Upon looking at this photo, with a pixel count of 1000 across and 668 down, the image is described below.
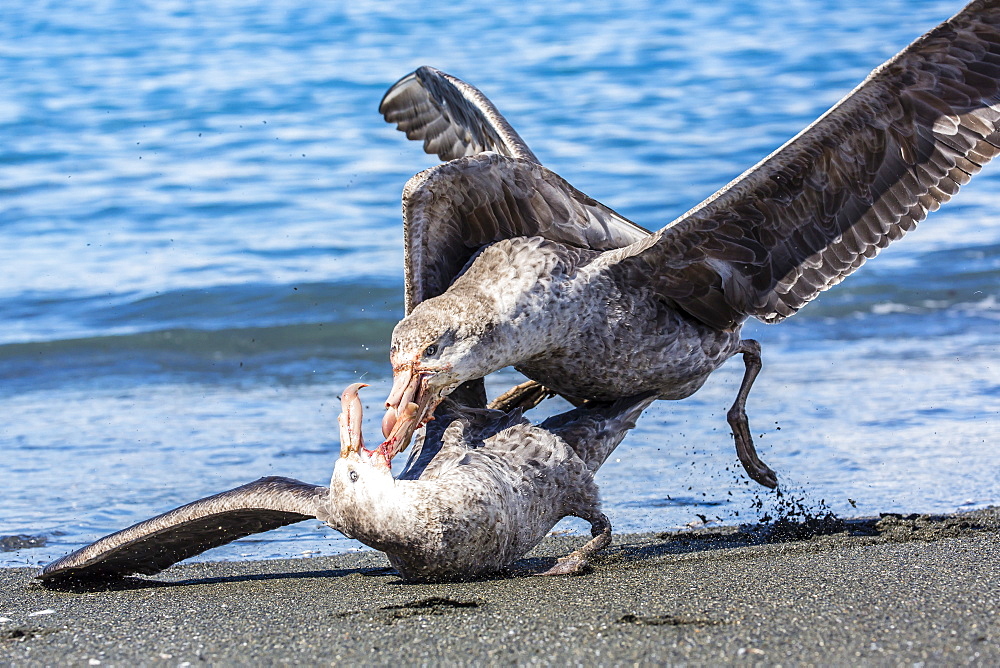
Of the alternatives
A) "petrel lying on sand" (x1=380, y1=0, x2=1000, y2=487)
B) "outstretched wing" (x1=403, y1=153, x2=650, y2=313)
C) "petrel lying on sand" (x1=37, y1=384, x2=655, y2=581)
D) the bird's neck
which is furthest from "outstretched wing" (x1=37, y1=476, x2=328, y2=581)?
"outstretched wing" (x1=403, y1=153, x2=650, y2=313)

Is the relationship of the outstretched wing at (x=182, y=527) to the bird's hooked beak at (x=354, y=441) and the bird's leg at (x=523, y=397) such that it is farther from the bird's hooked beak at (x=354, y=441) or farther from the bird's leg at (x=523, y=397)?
the bird's leg at (x=523, y=397)

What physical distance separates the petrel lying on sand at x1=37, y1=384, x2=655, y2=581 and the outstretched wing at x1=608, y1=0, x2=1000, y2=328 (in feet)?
2.41

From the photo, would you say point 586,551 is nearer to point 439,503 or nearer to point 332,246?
point 439,503

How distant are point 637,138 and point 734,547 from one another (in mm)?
11153

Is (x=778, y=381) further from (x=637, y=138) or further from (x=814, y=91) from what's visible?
(x=814, y=91)

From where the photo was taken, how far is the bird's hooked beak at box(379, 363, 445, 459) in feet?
15.2

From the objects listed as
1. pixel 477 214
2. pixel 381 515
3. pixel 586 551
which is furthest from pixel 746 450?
pixel 381 515

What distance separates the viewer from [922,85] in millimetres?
5406

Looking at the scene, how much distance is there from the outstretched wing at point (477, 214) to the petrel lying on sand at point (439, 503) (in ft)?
2.21

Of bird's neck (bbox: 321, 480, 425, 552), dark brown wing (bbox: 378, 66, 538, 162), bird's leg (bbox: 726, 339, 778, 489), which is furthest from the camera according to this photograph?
dark brown wing (bbox: 378, 66, 538, 162)

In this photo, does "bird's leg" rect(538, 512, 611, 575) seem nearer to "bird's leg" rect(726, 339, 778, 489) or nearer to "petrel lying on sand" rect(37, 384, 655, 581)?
"petrel lying on sand" rect(37, 384, 655, 581)

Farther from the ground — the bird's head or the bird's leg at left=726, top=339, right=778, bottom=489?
the bird's head

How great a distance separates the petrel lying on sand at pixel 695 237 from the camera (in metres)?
5.33

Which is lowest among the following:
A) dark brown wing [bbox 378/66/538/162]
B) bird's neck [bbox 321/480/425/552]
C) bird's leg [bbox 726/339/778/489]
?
bird's leg [bbox 726/339/778/489]
